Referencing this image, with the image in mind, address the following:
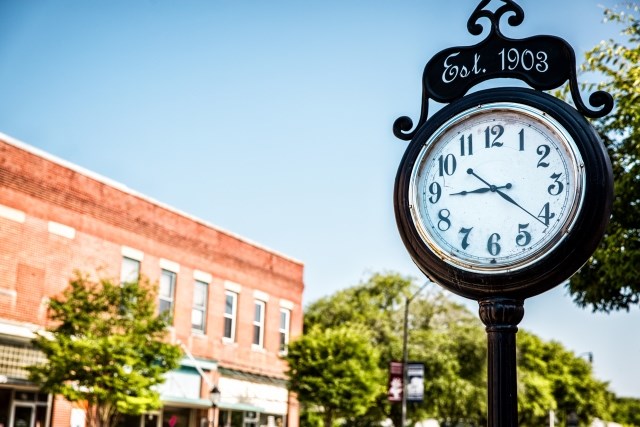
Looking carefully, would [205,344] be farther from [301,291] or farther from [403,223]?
[403,223]

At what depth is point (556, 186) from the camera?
3318mm

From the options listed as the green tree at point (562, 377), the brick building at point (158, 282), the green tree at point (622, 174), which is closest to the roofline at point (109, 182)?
the brick building at point (158, 282)

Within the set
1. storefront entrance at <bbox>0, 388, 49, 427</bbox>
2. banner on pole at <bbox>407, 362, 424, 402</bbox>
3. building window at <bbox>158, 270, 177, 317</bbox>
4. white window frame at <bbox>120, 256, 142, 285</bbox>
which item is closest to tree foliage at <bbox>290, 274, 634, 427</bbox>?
banner on pole at <bbox>407, 362, 424, 402</bbox>

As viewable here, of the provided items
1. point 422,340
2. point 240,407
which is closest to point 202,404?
point 240,407

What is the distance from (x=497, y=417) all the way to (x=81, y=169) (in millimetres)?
21355

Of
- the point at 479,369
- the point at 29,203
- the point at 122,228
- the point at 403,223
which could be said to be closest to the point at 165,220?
the point at 122,228

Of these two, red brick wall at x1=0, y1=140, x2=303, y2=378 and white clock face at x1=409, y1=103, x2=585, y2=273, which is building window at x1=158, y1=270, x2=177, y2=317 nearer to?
red brick wall at x1=0, y1=140, x2=303, y2=378

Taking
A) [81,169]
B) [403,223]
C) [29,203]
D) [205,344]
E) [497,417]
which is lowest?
[497,417]

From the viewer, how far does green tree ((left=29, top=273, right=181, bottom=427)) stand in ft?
61.6

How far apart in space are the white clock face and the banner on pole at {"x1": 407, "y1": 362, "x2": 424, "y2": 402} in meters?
24.7

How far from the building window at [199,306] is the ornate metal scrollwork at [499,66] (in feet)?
79.6

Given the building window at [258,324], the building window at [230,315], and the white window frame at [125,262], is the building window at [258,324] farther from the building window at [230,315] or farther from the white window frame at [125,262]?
the white window frame at [125,262]

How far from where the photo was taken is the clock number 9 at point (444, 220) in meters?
3.51

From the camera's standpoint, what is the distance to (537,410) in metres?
45.3
